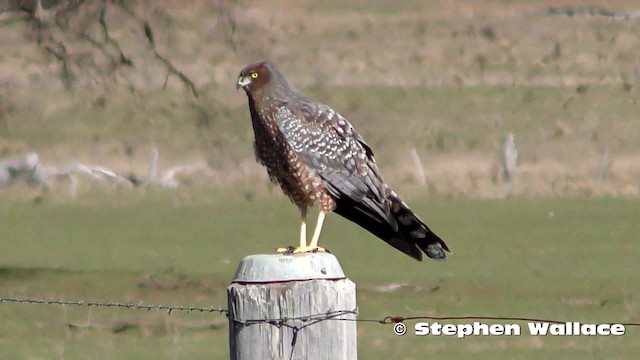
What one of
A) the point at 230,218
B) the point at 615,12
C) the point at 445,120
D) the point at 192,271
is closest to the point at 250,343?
the point at 192,271

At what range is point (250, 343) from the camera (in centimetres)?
552

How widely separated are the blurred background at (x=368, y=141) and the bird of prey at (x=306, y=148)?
12.8ft

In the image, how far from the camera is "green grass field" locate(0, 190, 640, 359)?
45.1ft

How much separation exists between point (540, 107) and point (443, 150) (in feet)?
16.0

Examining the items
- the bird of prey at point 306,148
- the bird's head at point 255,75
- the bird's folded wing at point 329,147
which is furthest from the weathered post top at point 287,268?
the bird's head at point 255,75

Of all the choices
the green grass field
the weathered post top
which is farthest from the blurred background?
the weathered post top

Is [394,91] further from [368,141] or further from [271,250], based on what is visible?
[271,250]

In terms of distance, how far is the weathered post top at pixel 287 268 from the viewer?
552 cm

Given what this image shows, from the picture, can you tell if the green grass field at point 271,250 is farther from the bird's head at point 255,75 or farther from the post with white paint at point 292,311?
the post with white paint at point 292,311

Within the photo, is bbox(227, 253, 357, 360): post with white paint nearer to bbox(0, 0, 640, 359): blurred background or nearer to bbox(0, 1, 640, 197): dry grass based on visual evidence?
bbox(0, 0, 640, 359): blurred background

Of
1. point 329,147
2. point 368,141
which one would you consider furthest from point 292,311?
point 368,141

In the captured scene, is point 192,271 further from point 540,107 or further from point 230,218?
point 540,107

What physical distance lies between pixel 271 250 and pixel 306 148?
417 inches

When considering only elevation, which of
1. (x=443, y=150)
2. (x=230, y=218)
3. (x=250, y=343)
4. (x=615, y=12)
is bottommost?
(x=250, y=343)
